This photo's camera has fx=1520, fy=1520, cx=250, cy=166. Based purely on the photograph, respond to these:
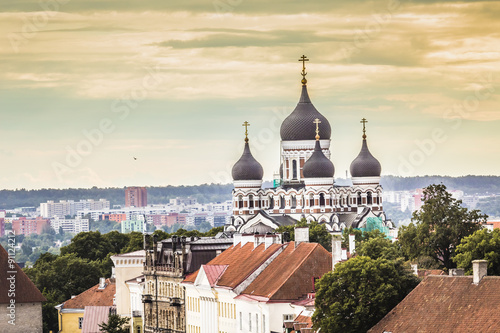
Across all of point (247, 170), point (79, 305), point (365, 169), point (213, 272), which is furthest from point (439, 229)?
point (247, 170)

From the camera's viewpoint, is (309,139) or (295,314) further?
(309,139)

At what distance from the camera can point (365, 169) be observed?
179125 millimetres

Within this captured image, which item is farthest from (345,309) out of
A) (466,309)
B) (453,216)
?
(453,216)

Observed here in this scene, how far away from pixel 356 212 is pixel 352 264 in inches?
4488

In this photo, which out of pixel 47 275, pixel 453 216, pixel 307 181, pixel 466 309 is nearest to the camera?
pixel 466 309

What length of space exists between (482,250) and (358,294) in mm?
A: 13850

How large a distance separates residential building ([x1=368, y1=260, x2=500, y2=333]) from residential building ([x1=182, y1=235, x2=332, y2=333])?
1020 centimetres

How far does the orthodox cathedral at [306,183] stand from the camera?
174m

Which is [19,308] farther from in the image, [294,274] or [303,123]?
[303,123]

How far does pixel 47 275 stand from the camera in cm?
13962

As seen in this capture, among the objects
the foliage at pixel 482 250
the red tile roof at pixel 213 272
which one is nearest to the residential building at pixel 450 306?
the foliage at pixel 482 250

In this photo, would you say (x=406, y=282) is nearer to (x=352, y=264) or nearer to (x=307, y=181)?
(x=352, y=264)

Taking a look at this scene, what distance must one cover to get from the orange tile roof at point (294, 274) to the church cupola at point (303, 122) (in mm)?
102032

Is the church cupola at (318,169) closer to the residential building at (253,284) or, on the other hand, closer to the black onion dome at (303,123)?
the black onion dome at (303,123)
